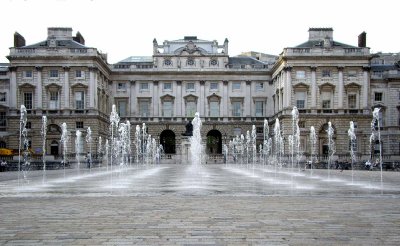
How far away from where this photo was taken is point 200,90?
85875 mm

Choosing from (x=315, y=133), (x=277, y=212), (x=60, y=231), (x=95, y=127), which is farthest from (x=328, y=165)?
(x=60, y=231)

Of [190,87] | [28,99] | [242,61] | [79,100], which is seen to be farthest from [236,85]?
[28,99]

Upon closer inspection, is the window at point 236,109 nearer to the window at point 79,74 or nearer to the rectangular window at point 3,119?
the window at point 79,74

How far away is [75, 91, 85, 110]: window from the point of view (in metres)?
74.2

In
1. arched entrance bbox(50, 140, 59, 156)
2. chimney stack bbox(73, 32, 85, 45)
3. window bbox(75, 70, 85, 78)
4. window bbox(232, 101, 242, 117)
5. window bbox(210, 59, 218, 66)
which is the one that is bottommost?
arched entrance bbox(50, 140, 59, 156)

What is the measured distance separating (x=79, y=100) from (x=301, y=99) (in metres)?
29.6

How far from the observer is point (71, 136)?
7350 centimetres

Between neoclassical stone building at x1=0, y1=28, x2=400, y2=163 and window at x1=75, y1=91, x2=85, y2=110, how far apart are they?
0.15m

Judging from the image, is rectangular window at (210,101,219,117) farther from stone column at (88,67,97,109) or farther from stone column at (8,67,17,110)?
stone column at (8,67,17,110)

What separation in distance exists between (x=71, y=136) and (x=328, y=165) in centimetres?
3533

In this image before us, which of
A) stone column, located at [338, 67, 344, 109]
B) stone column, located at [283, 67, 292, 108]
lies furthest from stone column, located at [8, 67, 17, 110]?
stone column, located at [338, 67, 344, 109]

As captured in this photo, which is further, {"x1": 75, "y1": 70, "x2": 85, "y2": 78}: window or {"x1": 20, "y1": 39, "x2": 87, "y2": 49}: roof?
{"x1": 20, "y1": 39, "x2": 87, "y2": 49}: roof

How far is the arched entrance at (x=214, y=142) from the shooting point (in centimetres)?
8900

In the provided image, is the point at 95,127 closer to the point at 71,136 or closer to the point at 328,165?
the point at 71,136
